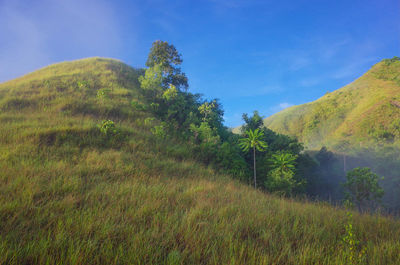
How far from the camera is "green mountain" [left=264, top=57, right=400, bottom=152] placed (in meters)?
46.1

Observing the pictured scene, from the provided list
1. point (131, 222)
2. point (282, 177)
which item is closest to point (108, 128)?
point (131, 222)

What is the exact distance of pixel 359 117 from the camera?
56.6 m

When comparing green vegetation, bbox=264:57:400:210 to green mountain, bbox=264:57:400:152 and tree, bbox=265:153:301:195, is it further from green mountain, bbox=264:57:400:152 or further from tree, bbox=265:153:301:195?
tree, bbox=265:153:301:195

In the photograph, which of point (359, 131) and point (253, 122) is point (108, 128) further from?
point (359, 131)

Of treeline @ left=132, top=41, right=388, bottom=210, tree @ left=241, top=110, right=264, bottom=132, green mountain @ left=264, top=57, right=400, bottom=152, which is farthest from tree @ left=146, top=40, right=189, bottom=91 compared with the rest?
green mountain @ left=264, top=57, right=400, bottom=152

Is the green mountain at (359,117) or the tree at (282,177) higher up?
the green mountain at (359,117)

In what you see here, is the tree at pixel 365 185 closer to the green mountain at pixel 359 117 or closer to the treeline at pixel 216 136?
the treeline at pixel 216 136

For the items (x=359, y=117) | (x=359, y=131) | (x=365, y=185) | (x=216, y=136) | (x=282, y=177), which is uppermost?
(x=359, y=117)

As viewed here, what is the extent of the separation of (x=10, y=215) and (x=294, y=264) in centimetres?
406

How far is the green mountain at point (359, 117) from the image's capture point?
46.1 m

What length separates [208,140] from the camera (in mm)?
11320

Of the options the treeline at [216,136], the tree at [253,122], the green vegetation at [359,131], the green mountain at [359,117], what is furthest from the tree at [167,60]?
the green mountain at [359,117]

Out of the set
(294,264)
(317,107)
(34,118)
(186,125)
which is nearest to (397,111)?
(317,107)

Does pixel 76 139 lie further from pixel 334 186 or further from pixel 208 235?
pixel 334 186
